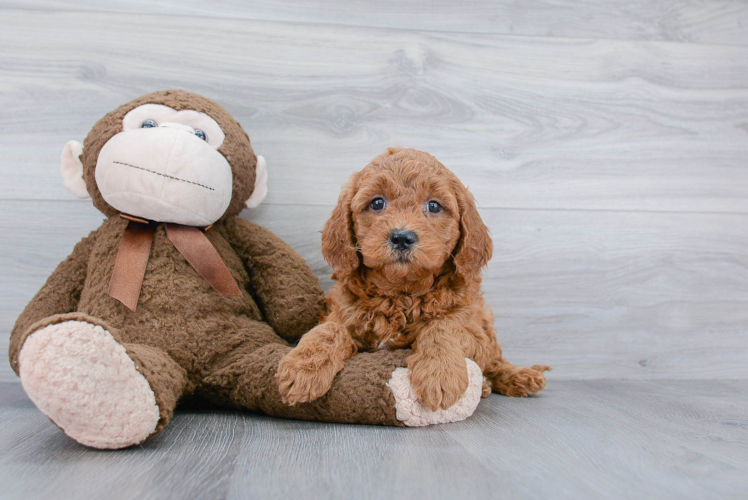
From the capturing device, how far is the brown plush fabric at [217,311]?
3.91ft

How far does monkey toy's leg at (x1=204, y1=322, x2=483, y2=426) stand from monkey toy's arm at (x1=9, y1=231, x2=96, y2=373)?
1.55 feet

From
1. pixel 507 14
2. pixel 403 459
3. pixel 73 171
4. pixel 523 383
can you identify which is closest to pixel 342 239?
pixel 403 459

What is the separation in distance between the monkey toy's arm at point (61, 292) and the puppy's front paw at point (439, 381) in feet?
3.14

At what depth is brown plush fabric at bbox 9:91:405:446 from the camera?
1.19 m

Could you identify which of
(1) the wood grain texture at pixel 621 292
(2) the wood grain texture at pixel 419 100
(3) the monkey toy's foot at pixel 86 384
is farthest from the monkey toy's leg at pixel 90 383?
(1) the wood grain texture at pixel 621 292

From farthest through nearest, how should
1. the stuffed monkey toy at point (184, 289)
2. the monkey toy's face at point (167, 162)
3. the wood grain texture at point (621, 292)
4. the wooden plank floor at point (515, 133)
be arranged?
the wood grain texture at point (621, 292), the wooden plank floor at point (515, 133), the monkey toy's face at point (167, 162), the stuffed monkey toy at point (184, 289)

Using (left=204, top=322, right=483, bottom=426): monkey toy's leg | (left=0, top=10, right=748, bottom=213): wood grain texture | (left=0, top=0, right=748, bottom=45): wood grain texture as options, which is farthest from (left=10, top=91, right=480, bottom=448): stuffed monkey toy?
(left=0, top=0, right=748, bottom=45): wood grain texture

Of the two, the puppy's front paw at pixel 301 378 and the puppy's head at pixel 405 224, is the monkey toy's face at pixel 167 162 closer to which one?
the puppy's head at pixel 405 224

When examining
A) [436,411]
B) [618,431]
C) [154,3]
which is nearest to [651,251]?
[618,431]

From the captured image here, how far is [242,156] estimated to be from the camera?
1485 millimetres

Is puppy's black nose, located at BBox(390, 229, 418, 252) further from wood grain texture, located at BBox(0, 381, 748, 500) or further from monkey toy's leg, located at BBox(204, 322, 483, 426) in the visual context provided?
wood grain texture, located at BBox(0, 381, 748, 500)

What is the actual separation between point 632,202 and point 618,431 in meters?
1.00

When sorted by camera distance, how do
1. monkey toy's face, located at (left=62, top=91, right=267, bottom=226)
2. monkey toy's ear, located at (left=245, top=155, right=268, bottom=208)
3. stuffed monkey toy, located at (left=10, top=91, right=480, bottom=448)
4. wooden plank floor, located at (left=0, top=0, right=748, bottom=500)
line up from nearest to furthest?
stuffed monkey toy, located at (left=10, top=91, right=480, bottom=448)
monkey toy's face, located at (left=62, top=91, right=267, bottom=226)
monkey toy's ear, located at (left=245, top=155, right=268, bottom=208)
wooden plank floor, located at (left=0, top=0, right=748, bottom=500)

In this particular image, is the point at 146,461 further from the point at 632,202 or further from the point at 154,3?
the point at 632,202
